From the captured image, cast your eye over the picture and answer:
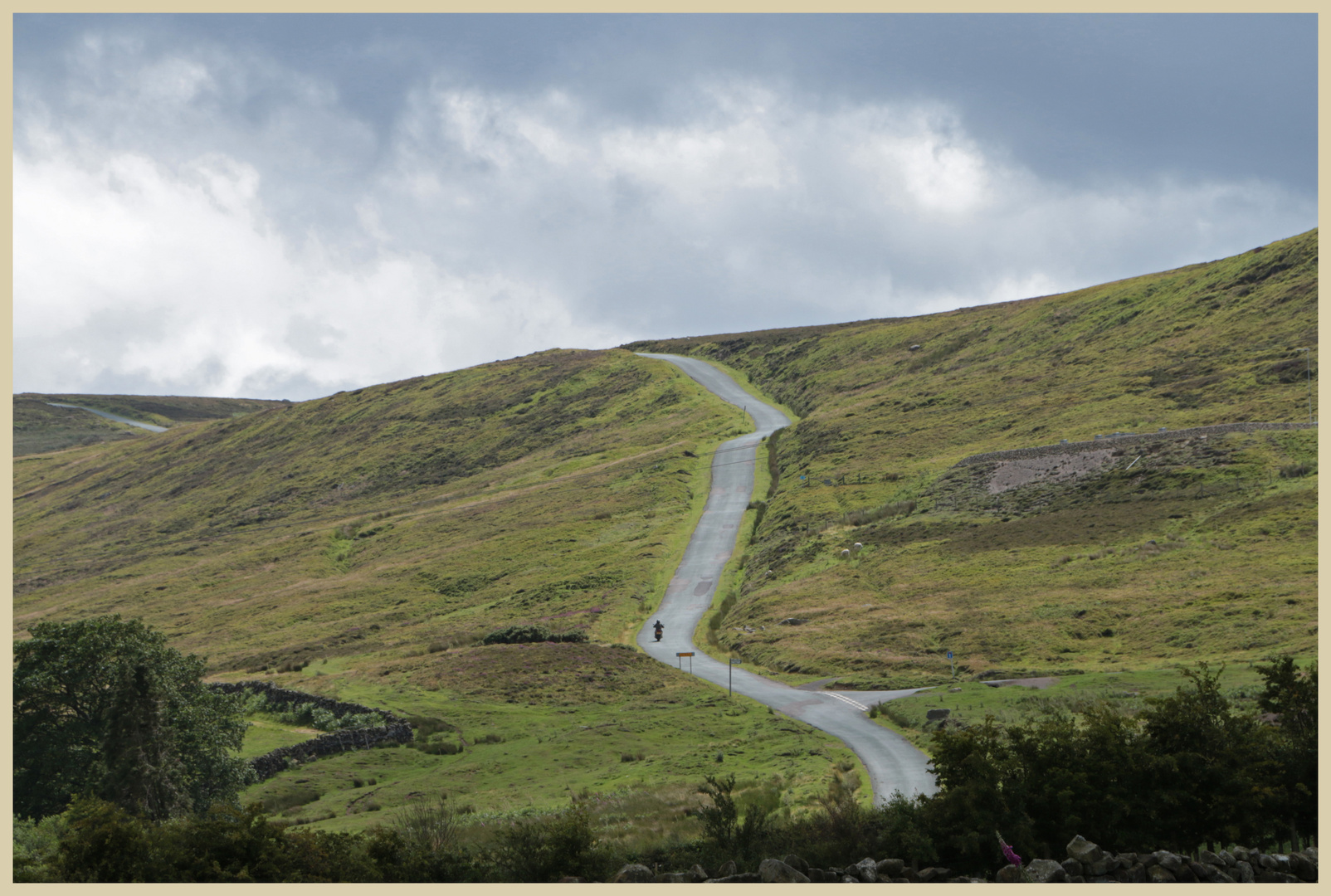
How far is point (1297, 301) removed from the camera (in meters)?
99.3

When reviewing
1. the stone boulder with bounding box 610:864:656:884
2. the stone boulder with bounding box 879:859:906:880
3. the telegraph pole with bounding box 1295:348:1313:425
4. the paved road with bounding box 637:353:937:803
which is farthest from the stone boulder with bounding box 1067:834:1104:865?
the telegraph pole with bounding box 1295:348:1313:425

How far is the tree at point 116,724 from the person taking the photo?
22.7 meters

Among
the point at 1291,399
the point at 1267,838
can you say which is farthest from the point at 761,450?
the point at 1267,838

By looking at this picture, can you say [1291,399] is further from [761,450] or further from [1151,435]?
[761,450]

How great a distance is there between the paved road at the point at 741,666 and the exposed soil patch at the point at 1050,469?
22020 millimetres

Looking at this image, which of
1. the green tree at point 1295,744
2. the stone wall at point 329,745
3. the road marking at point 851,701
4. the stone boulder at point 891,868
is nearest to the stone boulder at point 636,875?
the stone boulder at point 891,868

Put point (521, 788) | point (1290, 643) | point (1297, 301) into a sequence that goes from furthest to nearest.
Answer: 1. point (1297, 301)
2. point (1290, 643)
3. point (521, 788)

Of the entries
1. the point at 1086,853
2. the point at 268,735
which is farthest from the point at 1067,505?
the point at 1086,853

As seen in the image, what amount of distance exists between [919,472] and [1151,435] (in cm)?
1856

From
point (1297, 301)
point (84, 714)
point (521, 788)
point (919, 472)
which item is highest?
point (1297, 301)

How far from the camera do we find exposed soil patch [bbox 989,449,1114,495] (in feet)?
230

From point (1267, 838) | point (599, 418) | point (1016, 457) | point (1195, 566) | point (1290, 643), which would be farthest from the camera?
point (599, 418)

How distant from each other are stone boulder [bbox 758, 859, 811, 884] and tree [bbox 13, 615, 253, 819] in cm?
1675

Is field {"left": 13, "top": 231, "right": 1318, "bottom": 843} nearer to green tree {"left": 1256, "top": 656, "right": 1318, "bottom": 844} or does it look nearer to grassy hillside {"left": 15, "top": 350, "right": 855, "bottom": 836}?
grassy hillside {"left": 15, "top": 350, "right": 855, "bottom": 836}
